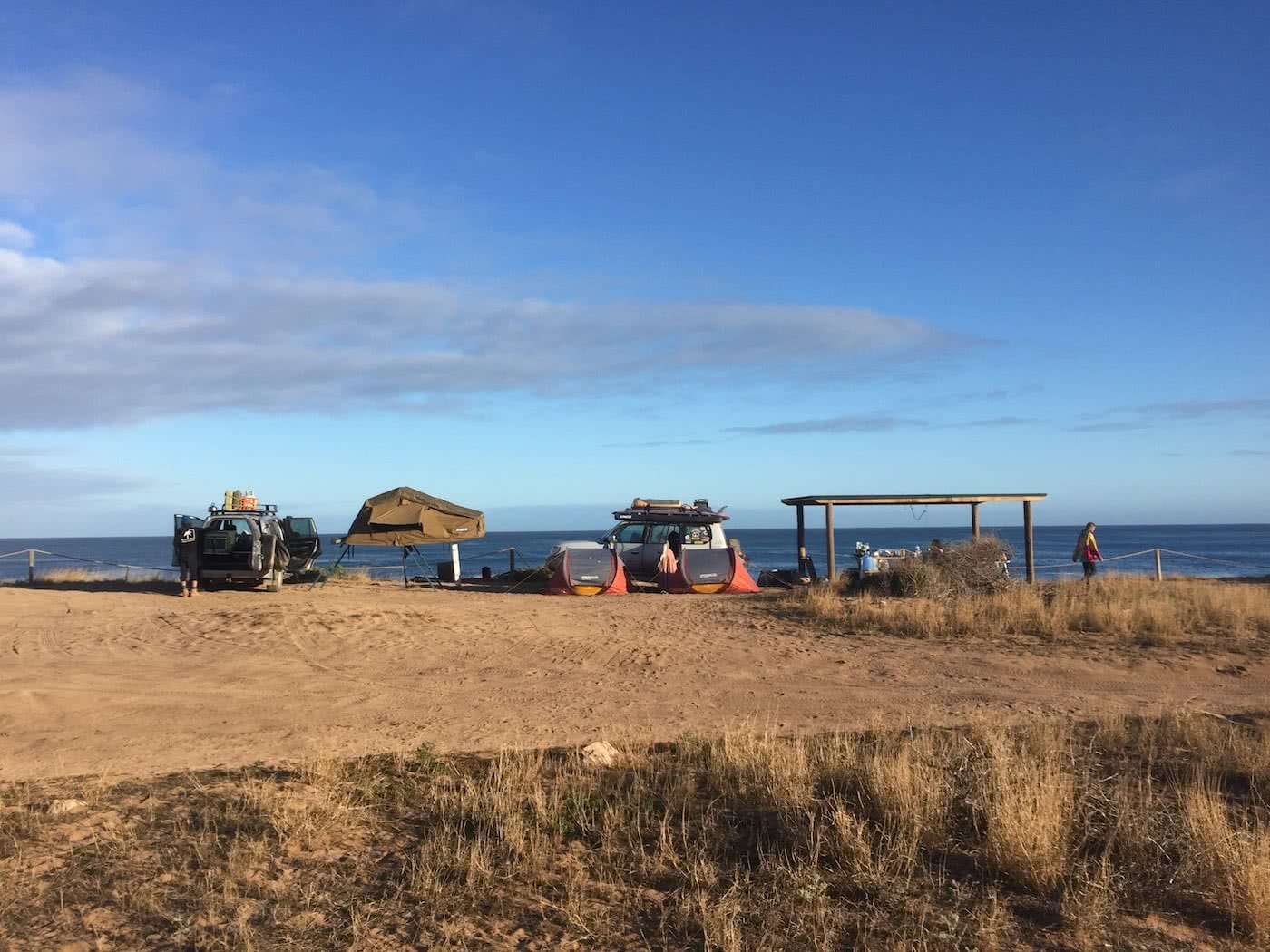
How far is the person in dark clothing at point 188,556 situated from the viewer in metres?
20.0

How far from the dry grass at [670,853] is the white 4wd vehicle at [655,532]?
16855 millimetres

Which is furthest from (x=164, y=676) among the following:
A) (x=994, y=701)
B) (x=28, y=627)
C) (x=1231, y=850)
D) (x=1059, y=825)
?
(x=1231, y=850)

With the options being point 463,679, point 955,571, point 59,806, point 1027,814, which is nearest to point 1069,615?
point 955,571

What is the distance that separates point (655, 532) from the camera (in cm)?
2531

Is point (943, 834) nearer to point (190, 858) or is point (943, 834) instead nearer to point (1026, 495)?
point (190, 858)

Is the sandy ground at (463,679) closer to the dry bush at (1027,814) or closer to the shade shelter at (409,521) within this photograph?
the dry bush at (1027,814)

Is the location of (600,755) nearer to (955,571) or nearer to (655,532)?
(955,571)

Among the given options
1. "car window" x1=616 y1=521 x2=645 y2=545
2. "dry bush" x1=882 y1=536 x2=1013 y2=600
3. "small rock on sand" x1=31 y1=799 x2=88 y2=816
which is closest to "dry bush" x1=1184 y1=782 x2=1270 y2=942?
"small rock on sand" x1=31 y1=799 x2=88 y2=816

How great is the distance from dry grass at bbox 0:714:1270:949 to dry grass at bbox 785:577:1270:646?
25.0 feet

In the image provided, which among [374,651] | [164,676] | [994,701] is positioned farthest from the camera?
[374,651]

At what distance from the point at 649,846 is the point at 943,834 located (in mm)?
1716

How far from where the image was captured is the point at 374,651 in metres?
14.0

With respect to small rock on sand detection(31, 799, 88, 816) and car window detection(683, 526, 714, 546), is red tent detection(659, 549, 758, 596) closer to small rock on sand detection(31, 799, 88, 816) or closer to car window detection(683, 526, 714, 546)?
car window detection(683, 526, 714, 546)

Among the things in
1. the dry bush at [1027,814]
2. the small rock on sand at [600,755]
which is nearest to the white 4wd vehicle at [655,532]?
the small rock on sand at [600,755]
